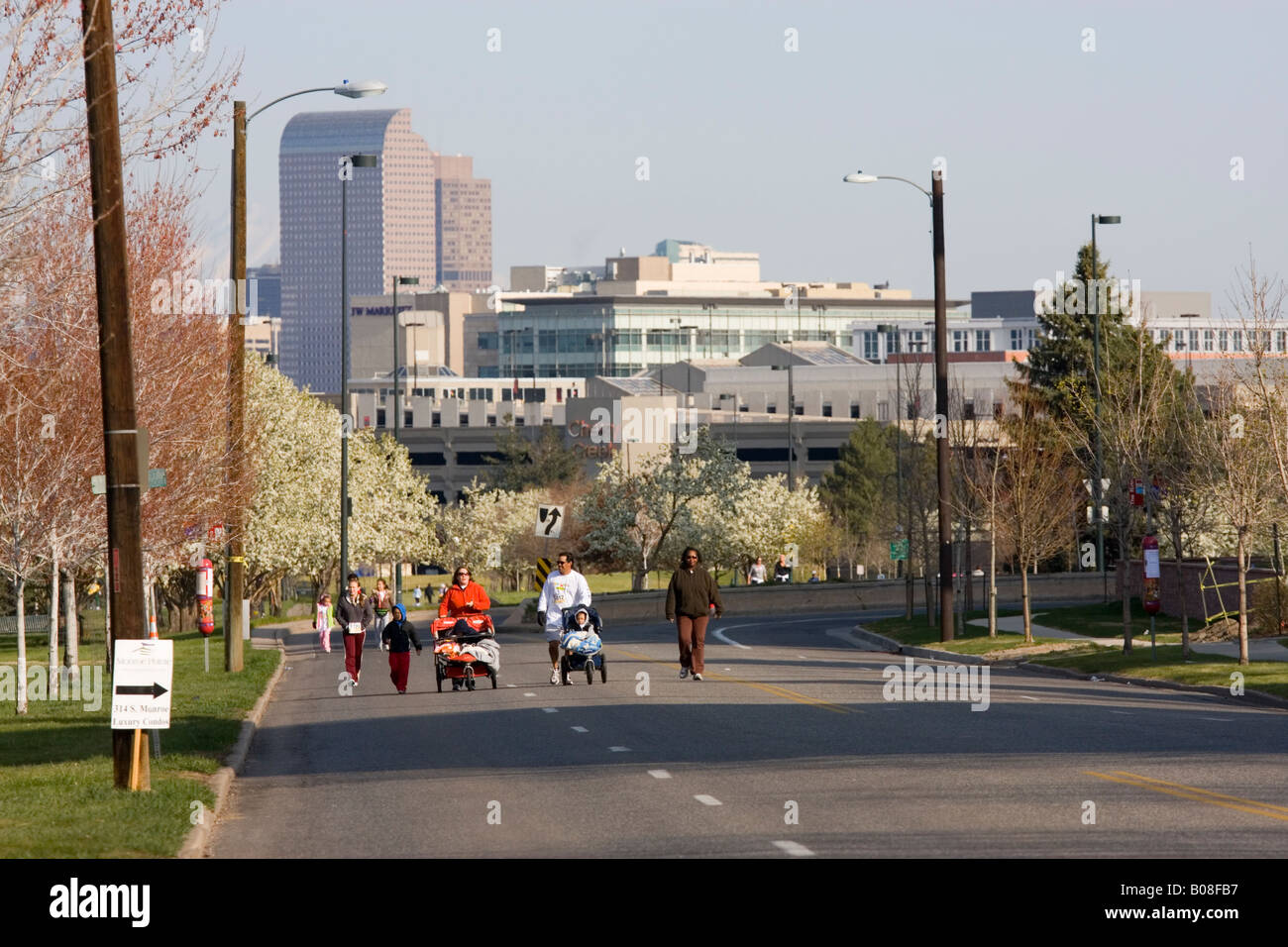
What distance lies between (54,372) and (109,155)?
1033 cm

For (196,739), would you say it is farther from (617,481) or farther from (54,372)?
(617,481)

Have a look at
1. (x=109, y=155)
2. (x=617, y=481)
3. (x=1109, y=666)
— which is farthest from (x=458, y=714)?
(x=617, y=481)

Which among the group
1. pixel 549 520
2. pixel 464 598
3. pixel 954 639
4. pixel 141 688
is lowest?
pixel 954 639

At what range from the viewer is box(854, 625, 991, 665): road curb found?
109 feet

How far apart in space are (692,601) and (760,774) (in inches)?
431

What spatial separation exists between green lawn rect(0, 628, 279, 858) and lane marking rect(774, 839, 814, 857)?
380 cm

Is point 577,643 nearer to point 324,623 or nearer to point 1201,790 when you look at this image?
point 1201,790

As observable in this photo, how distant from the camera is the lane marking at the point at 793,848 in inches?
436

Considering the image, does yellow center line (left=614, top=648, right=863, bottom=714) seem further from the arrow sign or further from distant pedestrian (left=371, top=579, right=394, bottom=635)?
distant pedestrian (left=371, top=579, right=394, bottom=635)

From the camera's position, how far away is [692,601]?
26.3 metres

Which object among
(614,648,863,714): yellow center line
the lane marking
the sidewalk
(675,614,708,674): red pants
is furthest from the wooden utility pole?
the sidewalk

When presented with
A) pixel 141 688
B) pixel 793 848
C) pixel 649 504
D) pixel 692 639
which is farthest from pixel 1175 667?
pixel 649 504

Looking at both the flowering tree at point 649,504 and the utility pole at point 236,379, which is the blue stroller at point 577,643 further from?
the flowering tree at point 649,504
